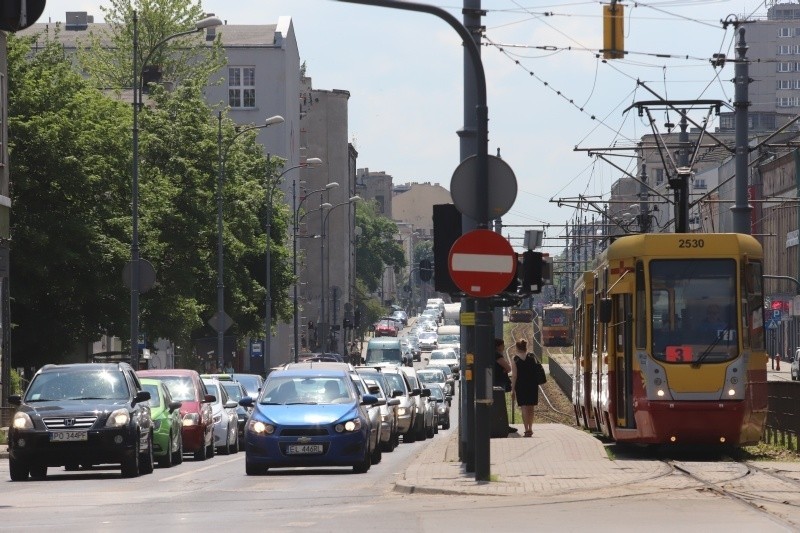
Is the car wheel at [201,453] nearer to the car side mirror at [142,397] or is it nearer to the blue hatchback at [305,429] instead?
the blue hatchback at [305,429]

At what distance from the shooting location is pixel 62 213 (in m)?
48.4

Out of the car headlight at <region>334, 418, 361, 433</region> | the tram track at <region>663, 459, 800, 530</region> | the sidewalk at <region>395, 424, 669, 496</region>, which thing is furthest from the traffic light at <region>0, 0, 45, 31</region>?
the car headlight at <region>334, 418, 361, 433</region>

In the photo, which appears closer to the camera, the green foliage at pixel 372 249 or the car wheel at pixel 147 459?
the car wheel at pixel 147 459

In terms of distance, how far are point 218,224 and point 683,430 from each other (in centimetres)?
3733

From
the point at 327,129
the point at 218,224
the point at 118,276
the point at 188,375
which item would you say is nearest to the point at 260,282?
the point at 218,224

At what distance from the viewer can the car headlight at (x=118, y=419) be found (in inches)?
924

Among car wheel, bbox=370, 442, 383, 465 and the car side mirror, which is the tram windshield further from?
the car side mirror

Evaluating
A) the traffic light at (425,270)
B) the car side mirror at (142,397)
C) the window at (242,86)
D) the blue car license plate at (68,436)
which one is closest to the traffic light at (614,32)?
the traffic light at (425,270)

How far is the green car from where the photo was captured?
27297mm

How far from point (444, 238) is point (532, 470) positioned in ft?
9.35

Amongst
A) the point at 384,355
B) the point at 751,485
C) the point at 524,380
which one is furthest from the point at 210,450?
the point at 384,355

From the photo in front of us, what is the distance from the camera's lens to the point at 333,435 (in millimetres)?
23750

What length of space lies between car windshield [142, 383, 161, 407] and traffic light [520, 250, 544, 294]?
10.1m

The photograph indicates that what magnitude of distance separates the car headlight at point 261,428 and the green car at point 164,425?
10.8 feet
